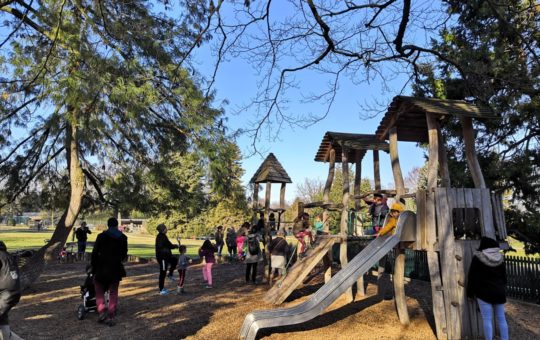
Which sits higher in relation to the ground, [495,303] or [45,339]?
[495,303]

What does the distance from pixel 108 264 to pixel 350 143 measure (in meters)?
6.53

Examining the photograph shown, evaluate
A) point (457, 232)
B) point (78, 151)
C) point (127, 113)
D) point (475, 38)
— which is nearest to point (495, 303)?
point (457, 232)

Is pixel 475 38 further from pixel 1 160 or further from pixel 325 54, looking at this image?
pixel 1 160

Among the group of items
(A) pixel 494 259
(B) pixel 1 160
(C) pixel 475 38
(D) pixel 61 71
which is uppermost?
(C) pixel 475 38

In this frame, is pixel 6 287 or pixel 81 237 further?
pixel 81 237

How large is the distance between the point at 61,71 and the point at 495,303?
29.9 feet

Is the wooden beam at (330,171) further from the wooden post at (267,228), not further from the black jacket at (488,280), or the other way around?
the black jacket at (488,280)

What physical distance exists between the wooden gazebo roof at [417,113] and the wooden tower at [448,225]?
0.05 feet

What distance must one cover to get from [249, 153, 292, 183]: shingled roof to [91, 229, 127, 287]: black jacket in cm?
725

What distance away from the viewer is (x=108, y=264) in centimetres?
725

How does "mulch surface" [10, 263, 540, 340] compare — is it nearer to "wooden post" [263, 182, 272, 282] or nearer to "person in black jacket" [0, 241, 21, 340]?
"wooden post" [263, 182, 272, 282]

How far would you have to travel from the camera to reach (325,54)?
6.83 meters

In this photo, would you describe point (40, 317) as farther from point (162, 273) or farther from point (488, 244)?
point (488, 244)

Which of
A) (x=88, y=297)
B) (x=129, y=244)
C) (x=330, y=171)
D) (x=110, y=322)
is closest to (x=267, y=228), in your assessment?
(x=330, y=171)
